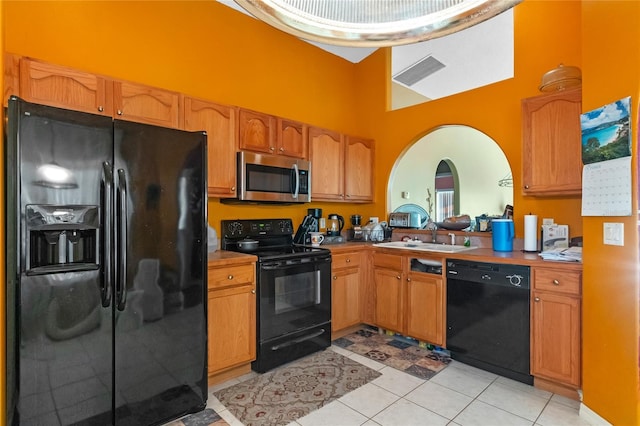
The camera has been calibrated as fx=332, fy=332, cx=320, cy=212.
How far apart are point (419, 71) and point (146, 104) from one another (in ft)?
11.0

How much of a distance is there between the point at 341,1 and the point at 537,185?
97.2 inches

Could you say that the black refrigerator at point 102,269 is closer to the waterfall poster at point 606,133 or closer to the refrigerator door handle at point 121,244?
the refrigerator door handle at point 121,244

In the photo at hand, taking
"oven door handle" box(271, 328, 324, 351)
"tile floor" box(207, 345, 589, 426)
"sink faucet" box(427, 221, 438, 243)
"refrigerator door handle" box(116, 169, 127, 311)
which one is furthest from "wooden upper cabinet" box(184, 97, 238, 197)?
"sink faucet" box(427, 221, 438, 243)

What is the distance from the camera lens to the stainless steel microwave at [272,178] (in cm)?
284

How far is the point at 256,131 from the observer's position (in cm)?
297

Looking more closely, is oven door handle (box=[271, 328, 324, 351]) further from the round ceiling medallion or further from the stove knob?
the round ceiling medallion

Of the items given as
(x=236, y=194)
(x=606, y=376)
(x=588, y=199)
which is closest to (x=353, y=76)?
(x=236, y=194)

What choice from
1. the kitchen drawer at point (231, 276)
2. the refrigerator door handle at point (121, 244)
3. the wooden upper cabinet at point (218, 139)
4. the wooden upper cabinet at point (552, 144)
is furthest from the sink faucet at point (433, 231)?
the refrigerator door handle at point (121, 244)

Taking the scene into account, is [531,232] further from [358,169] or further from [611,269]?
[358,169]

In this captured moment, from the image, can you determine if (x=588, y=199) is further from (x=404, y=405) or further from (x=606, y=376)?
(x=404, y=405)

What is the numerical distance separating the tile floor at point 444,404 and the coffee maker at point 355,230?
1.77 m

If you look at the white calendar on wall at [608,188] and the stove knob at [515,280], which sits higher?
the white calendar on wall at [608,188]

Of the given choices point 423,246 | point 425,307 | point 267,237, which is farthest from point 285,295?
point 423,246

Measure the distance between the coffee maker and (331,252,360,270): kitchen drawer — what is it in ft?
2.15
